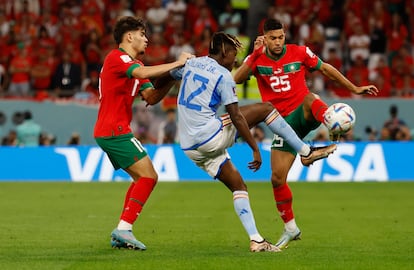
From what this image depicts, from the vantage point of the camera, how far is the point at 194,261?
386 inches

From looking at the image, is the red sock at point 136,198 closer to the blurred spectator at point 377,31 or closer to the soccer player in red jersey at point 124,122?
the soccer player in red jersey at point 124,122

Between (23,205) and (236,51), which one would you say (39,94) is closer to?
(23,205)

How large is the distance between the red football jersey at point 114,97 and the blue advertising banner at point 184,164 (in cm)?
1131

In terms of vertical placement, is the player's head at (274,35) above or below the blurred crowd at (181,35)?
above

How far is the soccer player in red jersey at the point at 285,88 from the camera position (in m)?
11.5

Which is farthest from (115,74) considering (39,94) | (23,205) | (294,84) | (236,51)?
(39,94)

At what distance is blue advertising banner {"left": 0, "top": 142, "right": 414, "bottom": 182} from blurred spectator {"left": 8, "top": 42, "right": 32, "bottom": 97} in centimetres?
279

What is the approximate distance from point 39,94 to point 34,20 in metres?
3.16

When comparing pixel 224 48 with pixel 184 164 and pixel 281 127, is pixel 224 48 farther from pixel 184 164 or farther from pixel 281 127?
pixel 184 164

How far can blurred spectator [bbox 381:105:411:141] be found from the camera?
23656mm

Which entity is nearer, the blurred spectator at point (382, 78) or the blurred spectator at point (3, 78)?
the blurred spectator at point (382, 78)

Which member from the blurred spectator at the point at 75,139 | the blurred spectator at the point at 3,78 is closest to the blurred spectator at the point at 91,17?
the blurred spectator at the point at 3,78

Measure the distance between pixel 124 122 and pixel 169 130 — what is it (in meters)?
13.0

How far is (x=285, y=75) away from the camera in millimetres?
11727
